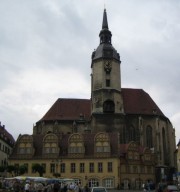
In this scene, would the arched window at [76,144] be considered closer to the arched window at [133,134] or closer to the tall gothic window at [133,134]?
the tall gothic window at [133,134]

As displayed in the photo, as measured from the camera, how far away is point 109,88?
77.9 metres

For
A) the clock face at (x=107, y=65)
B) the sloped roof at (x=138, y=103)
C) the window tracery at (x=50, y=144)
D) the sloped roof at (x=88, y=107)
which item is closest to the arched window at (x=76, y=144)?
the window tracery at (x=50, y=144)

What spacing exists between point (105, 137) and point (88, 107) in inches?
823

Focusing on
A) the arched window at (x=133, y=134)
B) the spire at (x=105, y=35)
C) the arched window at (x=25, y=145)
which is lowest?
the arched window at (x=25, y=145)

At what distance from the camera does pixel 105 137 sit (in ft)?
215

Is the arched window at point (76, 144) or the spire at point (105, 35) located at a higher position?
the spire at point (105, 35)

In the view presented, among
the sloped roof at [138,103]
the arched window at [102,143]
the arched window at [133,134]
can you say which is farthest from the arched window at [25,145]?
the sloped roof at [138,103]

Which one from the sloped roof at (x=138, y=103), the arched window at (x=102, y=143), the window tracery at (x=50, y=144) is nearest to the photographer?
the arched window at (x=102, y=143)

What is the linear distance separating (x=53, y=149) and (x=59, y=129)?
44.0ft

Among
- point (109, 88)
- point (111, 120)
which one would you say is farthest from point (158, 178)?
point (109, 88)

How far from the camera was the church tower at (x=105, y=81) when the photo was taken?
75.9 metres

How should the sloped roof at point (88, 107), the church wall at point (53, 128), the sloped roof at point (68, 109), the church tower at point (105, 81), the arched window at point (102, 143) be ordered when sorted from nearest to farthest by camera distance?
1. the arched window at point (102, 143)
2. the church tower at point (105, 81)
3. the church wall at point (53, 128)
4. the sloped roof at point (88, 107)
5. the sloped roof at point (68, 109)

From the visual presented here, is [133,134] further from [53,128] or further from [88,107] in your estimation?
[53,128]

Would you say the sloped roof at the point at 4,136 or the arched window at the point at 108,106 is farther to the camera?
the sloped roof at the point at 4,136
